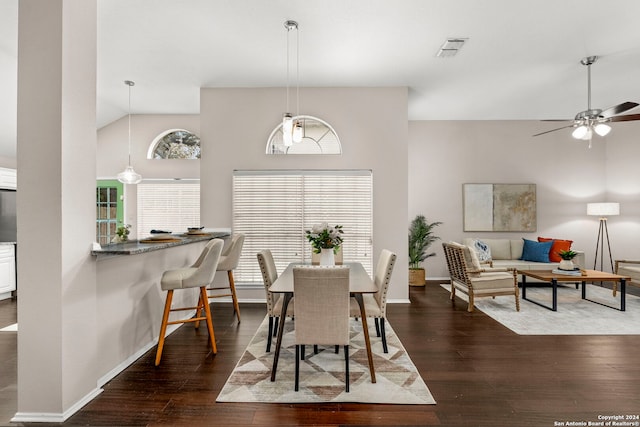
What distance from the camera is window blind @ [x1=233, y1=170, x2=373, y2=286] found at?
489 centimetres

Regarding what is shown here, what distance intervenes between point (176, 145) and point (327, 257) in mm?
4478

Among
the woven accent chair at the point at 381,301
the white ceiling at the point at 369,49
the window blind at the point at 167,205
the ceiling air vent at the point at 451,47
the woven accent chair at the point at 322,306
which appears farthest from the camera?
the window blind at the point at 167,205

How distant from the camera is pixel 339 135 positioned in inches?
192

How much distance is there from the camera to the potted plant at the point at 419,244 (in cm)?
597

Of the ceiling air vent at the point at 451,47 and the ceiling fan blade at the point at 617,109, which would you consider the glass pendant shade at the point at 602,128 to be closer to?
the ceiling fan blade at the point at 617,109

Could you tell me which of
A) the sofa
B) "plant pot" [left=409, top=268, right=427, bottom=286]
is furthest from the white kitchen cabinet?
the sofa

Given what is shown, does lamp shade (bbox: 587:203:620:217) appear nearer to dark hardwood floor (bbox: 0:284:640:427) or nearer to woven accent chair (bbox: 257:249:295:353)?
dark hardwood floor (bbox: 0:284:640:427)

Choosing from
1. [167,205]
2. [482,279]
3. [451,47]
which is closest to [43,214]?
[451,47]

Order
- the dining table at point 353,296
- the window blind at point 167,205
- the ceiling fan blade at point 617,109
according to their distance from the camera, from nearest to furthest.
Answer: the dining table at point 353,296 < the ceiling fan blade at point 617,109 < the window blind at point 167,205

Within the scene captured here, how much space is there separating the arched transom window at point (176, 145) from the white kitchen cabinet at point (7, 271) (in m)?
2.53

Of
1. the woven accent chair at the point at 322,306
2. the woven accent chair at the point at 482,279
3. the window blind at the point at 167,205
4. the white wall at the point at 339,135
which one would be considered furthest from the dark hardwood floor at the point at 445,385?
the window blind at the point at 167,205

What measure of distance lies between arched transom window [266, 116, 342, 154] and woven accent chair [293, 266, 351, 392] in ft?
9.70

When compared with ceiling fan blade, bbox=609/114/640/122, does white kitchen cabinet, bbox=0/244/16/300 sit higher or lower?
lower

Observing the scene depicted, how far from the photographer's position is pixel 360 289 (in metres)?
2.46
